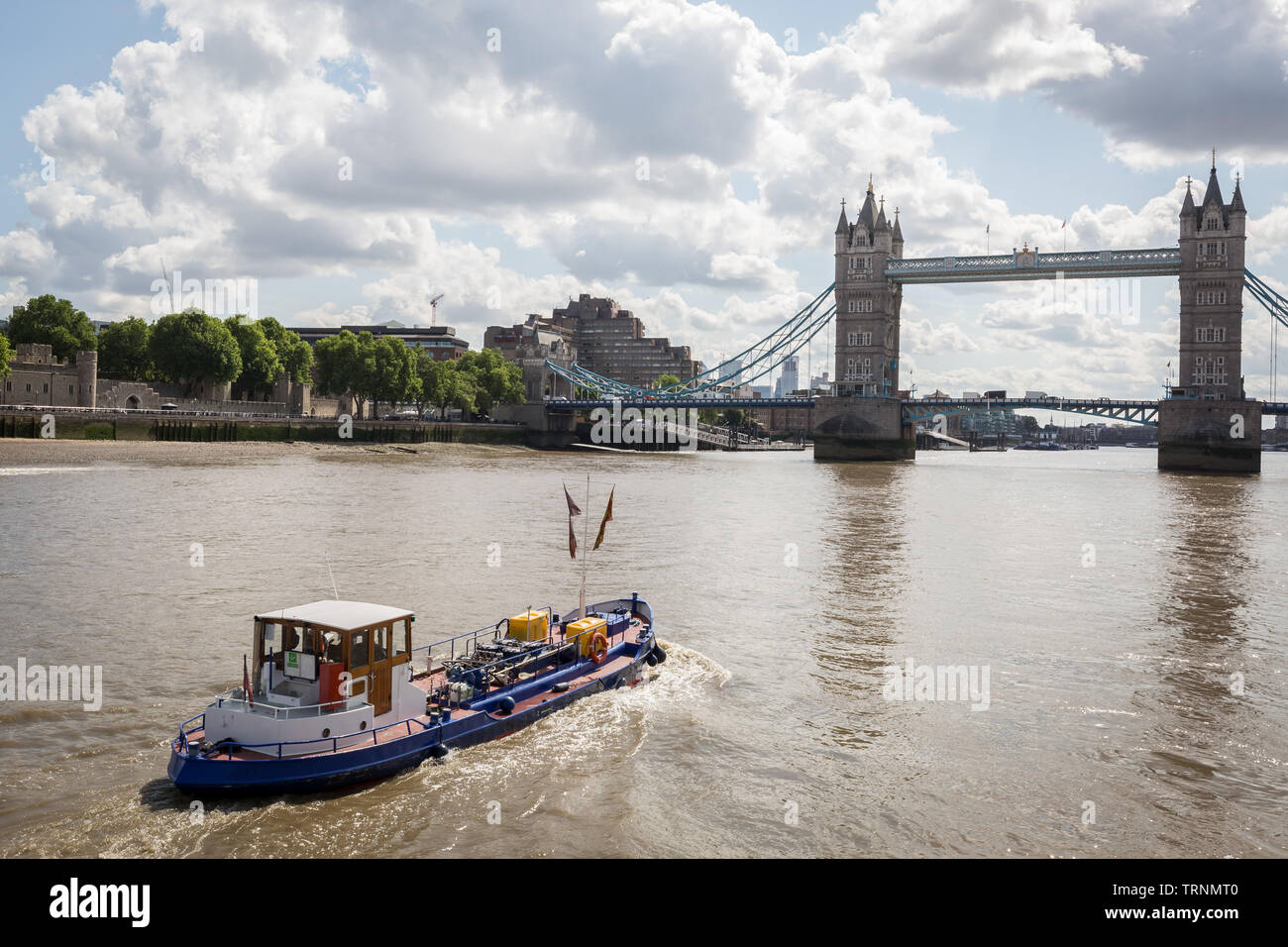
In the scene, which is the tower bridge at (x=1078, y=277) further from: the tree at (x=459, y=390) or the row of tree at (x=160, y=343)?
the row of tree at (x=160, y=343)

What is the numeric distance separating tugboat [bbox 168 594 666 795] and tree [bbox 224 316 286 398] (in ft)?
260

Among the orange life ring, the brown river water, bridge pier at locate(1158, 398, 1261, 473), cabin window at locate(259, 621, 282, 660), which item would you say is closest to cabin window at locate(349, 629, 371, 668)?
cabin window at locate(259, 621, 282, 660)

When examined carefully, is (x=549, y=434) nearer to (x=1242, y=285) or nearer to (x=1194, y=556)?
(x=1242, y=285)

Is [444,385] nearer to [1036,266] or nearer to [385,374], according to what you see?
[385,374]

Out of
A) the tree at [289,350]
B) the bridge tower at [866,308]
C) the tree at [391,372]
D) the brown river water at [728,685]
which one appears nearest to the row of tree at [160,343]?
the tree at [289,350]

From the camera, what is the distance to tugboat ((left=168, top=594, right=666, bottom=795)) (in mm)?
11047

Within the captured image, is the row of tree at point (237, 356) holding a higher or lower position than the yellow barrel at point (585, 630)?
higher

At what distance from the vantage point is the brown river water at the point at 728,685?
1046 centimetres

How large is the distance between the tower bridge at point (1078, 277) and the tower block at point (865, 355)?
0.11m

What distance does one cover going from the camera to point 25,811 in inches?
404

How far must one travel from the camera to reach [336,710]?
11688 mm

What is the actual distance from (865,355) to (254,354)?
2429 inches

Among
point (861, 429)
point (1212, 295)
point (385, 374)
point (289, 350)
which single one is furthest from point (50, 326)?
point (1212, 295)

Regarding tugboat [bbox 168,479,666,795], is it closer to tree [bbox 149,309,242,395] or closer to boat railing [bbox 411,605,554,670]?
boat railing [bbox 411,605,554,670]
